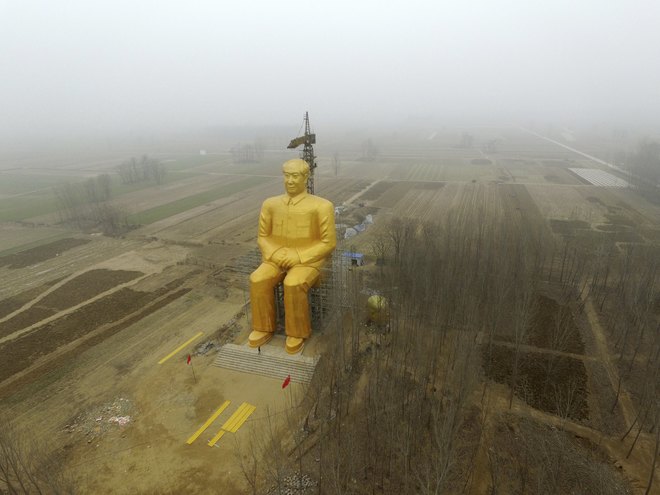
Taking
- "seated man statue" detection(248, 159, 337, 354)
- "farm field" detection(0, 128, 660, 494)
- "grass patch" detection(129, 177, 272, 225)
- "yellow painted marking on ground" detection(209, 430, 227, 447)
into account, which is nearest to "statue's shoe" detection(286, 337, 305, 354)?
"seated man statue" detection(248, 159, 337, 354)

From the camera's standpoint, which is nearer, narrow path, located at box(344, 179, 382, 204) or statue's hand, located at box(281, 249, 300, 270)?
statue's hand, located at box(281, 249, 300, 270)

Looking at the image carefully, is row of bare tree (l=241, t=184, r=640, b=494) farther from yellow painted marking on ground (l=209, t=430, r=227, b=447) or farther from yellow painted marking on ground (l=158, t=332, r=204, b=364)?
yellow painted marking on ground (l=158, t=332, r=204, b=364)

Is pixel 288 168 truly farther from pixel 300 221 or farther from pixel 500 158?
pixel 500 158

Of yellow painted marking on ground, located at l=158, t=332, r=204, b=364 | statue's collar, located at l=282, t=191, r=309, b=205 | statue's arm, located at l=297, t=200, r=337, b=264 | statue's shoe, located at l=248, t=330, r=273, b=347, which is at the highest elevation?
statue's collar, located at l=282, t=191, r=309, b=205

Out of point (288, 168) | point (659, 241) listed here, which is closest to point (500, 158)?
point (659, 241)

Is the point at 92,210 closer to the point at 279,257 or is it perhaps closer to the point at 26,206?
the point at 26,206

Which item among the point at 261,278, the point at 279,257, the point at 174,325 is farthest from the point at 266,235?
the point at 174,325
